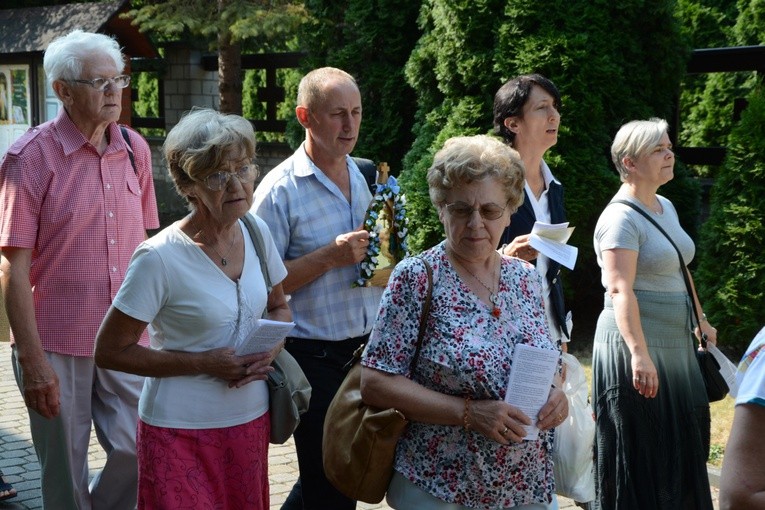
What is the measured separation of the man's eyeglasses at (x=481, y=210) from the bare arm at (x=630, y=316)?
1940 millimetres

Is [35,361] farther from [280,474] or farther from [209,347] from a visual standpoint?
[280,474]

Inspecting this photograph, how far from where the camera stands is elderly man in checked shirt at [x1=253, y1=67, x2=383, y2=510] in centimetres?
433

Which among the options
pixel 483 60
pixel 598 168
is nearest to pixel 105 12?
pixel 483 60

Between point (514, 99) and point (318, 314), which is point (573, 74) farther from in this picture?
point (318, 314)

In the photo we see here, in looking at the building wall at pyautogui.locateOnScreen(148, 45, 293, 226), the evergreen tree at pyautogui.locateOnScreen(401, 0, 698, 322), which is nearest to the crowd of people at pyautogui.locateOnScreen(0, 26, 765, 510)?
the evergreen tree at pyautogui.locateOnScreen(401, 0, 698, 322)

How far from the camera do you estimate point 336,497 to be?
4.34 meters

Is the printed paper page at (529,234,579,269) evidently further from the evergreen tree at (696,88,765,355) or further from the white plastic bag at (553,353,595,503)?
the evergreen tree at (696,88,765,355)

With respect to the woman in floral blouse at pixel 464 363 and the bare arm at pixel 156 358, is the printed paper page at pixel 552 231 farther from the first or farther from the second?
the bare arm at pixel 156 358

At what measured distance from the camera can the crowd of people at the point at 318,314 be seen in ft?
10.3

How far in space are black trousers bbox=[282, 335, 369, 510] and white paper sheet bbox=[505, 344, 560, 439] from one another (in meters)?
1.37

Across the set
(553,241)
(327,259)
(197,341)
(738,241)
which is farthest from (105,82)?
(738,241)

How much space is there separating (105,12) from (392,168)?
5.28m

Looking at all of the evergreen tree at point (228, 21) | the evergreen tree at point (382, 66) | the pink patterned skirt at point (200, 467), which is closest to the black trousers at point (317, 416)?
the pink patterned skirt at point (200, 467)

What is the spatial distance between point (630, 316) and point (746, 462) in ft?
9.57
